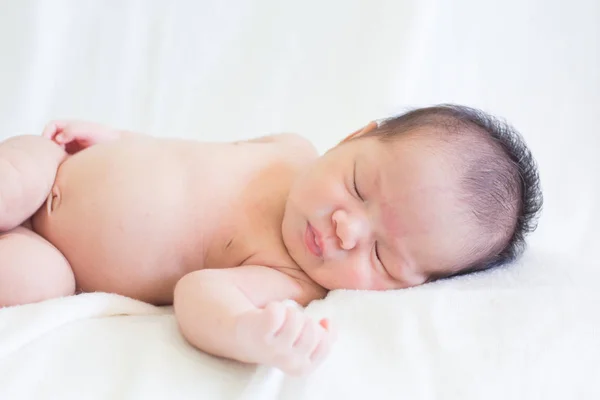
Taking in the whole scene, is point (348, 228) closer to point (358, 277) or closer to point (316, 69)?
point (358, 277)

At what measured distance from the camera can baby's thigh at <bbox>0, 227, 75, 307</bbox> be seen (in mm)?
927

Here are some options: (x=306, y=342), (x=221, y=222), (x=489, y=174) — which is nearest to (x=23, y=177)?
(x=221, y=222)

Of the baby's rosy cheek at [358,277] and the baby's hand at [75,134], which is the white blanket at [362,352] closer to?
the baby's rosy cheek at [358,277]

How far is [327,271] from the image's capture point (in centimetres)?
100

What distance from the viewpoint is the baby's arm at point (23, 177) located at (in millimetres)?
1010

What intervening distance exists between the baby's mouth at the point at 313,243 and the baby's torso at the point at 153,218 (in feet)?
0.16

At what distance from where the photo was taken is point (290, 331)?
0.72m

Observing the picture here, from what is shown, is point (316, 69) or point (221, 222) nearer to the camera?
point (221, 222)

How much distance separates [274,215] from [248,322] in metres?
0.35

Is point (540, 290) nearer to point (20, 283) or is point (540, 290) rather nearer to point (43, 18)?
point (20, 283)

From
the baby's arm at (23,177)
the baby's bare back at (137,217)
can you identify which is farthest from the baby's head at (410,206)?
the baby's arm at (23,177)

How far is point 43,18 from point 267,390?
115 cm

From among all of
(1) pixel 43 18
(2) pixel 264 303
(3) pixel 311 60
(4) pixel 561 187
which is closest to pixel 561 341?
(2) pixel 264 303

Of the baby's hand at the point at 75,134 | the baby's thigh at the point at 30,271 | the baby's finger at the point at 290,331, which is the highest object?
the baby's hand at the point at 75,134
